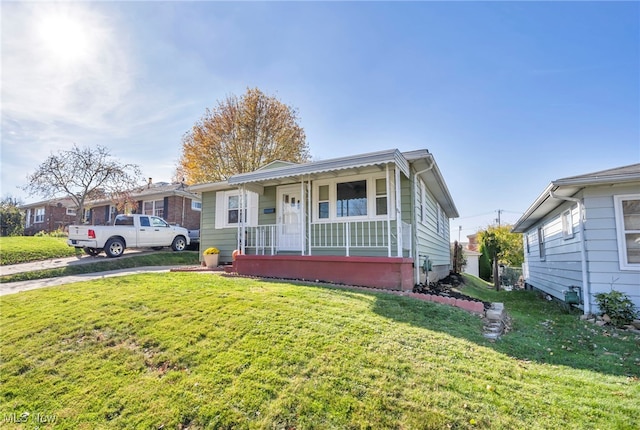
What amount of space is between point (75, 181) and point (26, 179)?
2.20 meters

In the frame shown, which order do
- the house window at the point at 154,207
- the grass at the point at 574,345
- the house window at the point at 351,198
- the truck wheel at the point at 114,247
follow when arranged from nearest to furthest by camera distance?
the grass at the point at 574,345 → the house window at the point at 351,198 → the truck wheel at the point at 114,247 → the house window at the point at 154,207

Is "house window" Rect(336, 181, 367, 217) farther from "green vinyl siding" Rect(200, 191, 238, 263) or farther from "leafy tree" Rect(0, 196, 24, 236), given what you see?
"leafy tree" Rect(0, 196, 24, 236)

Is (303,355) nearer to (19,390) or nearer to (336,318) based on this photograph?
(336,318)

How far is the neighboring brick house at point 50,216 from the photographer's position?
25.9 metres

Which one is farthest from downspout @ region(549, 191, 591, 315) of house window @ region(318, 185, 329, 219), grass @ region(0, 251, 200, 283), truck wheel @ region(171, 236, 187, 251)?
truck wheel @ region(171, 236, 187, 251)

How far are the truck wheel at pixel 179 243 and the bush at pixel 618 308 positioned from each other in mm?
15309

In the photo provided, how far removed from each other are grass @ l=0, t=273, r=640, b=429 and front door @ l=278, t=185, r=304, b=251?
14.1 feet

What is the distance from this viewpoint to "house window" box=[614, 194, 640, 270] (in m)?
5.99

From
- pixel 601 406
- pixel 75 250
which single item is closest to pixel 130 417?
pixel 601 406

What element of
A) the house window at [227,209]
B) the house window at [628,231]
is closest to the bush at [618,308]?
the house window at [628,231]

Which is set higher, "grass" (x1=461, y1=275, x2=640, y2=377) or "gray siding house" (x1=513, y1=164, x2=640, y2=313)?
"gray siding house" (x1=513, y1=164, x2=640, y2=313)

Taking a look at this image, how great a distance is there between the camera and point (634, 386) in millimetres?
3043

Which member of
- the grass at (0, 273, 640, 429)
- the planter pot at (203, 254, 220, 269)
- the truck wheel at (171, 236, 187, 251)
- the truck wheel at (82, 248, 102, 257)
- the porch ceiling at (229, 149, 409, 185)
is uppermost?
the porch ceiling at (229, 149, 409, 185)

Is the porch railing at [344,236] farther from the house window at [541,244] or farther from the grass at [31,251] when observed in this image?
the grass at [31,251]
